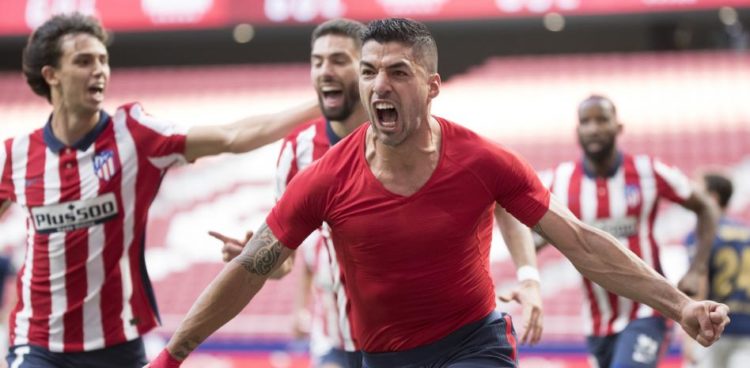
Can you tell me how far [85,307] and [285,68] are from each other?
1346 centimetres

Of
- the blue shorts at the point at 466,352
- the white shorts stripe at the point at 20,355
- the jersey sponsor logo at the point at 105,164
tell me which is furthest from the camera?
the jersey sponsor logo at the point at 105,164

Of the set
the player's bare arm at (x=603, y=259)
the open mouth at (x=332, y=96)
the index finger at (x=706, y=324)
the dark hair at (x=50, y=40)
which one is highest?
the dark hair at (x=50, y=40)

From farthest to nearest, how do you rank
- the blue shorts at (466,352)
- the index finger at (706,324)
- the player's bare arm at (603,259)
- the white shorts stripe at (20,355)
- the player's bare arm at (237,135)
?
the player's bare arm at (237,135) < the white shorts stripe at (20,355) < the blue shorts at (466,352) < the player's bare arm at (603,259) < the index finger at (706,324)

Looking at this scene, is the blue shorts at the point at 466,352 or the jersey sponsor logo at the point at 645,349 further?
the jersey sponsor logo at the point at 645,349

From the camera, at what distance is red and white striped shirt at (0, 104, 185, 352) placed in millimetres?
5043

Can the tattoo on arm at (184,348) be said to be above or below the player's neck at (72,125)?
below

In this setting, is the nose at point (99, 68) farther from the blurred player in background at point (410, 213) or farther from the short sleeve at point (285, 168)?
the blurred player in background at point (410, 213)

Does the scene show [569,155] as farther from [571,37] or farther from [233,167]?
[233,167]

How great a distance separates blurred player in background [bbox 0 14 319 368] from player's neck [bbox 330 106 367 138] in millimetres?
294

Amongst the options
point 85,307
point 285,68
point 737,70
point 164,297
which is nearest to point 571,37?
point 737,70

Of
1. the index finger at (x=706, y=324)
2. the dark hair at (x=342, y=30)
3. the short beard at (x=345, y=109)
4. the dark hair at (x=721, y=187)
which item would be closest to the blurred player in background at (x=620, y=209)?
the dark hair at (x=721, y=187)

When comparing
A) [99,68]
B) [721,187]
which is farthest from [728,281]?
[99,68]

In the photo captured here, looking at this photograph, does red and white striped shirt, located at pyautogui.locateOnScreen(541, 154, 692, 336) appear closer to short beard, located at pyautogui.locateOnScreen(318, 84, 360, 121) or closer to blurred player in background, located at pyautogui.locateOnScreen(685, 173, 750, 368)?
blurred player in background, located at pyautogui.locateOnScreen(685, 173, 750, 368)

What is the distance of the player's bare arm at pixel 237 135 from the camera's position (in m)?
5.20
